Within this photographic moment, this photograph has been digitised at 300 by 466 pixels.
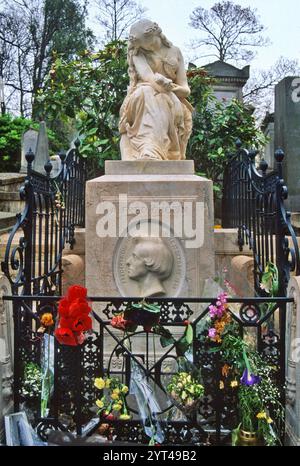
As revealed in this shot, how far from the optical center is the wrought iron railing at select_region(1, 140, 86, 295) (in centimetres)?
358

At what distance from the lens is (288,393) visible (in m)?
2.45

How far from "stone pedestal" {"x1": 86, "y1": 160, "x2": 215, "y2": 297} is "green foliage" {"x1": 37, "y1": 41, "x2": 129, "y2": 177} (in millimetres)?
5074

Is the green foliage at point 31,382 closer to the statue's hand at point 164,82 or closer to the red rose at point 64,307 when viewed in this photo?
the red rose at point 64,307

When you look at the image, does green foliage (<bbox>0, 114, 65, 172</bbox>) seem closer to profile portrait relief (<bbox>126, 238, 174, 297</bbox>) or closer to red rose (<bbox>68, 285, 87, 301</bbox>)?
profile portrait relief (<bbox>126, 238, 174, 297</bbox>)

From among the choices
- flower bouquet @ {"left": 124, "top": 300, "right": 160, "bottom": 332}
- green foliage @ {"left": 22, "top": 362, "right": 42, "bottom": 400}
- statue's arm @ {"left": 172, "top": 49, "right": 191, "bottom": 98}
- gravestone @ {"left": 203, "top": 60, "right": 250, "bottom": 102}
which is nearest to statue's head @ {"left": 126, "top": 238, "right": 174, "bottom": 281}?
flower bouquet @ {"left": 124, "top": 300, "right": 160, "bottom": 332}

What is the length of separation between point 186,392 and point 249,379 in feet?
1.16

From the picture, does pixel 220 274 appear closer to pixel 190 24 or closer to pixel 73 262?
pixel 73 262

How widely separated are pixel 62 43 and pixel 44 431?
29272mm

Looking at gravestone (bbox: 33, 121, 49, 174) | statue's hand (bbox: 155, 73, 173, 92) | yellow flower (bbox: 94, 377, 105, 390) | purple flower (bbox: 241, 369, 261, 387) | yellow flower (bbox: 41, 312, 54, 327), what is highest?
gravestone (bbox: 33, 121, 49, 174)

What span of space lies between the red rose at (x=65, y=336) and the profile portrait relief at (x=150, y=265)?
1.30 metres

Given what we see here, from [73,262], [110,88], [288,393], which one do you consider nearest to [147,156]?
[73,262]

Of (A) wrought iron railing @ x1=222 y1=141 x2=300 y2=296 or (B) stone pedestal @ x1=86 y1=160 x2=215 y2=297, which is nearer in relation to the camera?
(A) wrought iron railing @ x1=222 y1=141 x2=300 y2=296

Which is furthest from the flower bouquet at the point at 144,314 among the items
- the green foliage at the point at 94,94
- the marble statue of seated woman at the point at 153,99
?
the green foliage at the point at 94,94

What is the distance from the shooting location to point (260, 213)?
414cm
